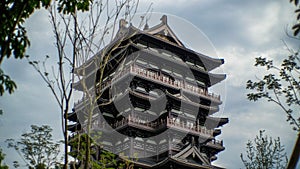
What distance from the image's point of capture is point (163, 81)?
30625mm

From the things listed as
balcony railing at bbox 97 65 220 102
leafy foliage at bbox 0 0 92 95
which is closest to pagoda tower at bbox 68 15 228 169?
balcony railing at bbox 97 65 220 102

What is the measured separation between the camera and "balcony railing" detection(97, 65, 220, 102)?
29.2 metres

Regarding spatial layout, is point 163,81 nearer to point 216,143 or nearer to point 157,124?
point 157,124

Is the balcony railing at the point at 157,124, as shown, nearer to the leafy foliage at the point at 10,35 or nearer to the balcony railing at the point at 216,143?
the balcony railing at the point at 216,143

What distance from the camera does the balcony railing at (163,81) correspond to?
95.8 feet

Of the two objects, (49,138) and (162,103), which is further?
(162,103)

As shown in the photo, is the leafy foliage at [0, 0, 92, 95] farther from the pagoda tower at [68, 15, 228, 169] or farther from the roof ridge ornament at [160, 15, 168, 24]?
the roof ridge ornament at [160, 15, 168, 24]

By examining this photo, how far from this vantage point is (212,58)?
114ft

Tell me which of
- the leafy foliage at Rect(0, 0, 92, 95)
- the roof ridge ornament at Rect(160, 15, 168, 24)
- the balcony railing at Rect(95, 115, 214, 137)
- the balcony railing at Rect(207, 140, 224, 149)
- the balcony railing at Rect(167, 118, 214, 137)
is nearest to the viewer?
the leafy foliage at Rect(0, 0, 92, 95)

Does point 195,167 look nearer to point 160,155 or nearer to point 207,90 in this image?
point 160,155

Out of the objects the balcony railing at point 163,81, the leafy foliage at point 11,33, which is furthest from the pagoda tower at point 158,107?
the leafy foliage at point 11,33

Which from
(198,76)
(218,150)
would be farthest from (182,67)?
(218,150)

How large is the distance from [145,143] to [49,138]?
874cm

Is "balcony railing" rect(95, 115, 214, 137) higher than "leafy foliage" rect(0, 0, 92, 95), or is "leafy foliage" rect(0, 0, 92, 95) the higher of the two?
"balcony railing" rect(95, 115, 214, 137)
